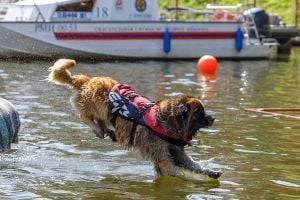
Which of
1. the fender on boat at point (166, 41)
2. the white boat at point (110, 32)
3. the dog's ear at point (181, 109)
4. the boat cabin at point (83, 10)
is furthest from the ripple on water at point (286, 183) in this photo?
the fender on boat at point (166, 41)

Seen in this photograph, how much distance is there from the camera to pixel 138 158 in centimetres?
1045

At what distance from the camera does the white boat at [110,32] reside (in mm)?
28406

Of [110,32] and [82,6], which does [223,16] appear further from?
[82,6]

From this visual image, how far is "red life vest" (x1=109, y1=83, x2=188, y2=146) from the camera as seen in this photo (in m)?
9.09

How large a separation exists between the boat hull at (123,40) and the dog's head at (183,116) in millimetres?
19500

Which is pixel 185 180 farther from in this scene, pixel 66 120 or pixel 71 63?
pixel 66 120

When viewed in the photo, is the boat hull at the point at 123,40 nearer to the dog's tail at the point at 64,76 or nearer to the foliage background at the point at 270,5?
the foliage background at the point at 270,5

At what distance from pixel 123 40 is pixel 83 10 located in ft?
6.25

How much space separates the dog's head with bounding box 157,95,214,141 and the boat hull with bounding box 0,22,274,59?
19500mm

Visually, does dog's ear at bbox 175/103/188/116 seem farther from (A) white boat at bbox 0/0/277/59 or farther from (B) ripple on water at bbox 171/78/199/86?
(A) white boat at bbox 0/0/277/59

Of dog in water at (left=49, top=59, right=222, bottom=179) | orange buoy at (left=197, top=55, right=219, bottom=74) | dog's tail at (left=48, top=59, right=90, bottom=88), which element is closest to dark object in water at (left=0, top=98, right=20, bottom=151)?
dog's tail at (left=48, top=59, right=90, bottom=88)

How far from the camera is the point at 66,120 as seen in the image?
13695 mm

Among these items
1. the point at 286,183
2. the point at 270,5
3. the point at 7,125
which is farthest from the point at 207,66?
the point at 270,5

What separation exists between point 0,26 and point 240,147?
58.0 ft
